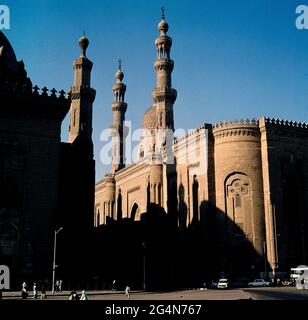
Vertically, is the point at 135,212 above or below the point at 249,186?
below

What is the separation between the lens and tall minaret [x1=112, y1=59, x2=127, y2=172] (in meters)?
65.2

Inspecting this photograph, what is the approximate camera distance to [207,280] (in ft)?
130

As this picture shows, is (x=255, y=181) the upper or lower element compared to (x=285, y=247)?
upper

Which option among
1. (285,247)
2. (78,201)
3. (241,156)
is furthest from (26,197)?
(285,247)

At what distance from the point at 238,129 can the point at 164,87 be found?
602 inches

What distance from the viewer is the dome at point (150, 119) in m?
62.1

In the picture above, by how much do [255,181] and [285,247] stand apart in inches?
254

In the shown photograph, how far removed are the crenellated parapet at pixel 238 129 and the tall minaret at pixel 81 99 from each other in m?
12.7

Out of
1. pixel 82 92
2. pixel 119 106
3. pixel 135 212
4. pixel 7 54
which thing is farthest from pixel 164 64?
pixel 7 54

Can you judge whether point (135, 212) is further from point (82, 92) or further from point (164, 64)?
point (82, 92)

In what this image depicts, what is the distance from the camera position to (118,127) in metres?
66.1

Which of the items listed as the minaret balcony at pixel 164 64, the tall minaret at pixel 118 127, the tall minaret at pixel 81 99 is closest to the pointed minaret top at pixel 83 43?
the tall minaret at pixel 81 99

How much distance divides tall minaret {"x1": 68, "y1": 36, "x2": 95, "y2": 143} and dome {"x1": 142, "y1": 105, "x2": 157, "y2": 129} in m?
19.6

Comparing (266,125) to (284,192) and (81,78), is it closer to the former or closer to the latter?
(284,192)
